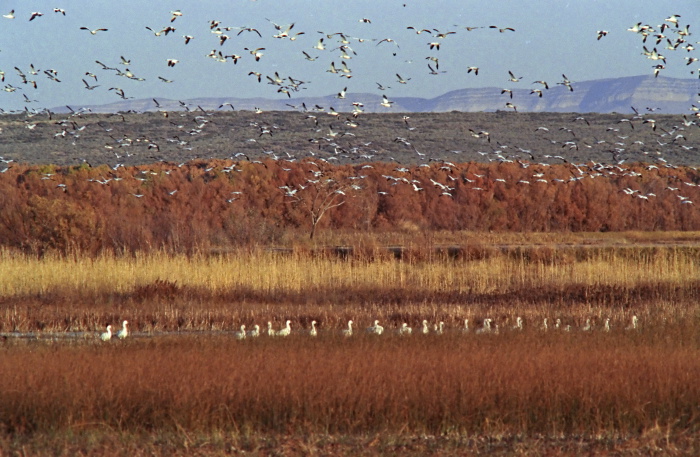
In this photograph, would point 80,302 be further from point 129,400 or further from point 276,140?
point 276,140

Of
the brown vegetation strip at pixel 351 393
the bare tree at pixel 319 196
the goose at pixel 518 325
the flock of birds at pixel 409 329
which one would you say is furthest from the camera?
the bare tree at pixel 319 196

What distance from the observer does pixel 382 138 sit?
286 feet

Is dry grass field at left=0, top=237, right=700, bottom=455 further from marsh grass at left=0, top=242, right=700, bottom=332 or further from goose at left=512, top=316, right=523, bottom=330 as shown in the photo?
goose at left=512, top=316, right=523, bottom=330

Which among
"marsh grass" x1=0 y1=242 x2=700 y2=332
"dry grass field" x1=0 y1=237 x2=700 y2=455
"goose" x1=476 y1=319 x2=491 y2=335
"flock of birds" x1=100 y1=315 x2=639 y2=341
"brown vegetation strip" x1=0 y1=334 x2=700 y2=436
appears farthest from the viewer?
"marsh grass" x1=0 y1=242 x2=700 y2=332

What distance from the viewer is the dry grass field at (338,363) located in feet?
36.9

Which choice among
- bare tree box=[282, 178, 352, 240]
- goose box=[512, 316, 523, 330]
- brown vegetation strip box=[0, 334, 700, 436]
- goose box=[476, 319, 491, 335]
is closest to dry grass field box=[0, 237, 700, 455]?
brown vegetation strip box=[0, 334, 700, 436]

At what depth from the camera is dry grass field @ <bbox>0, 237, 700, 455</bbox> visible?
11.2 metres

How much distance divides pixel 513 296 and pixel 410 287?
9.28ft

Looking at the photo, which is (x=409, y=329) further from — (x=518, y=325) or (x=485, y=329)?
(x=518, y=325)

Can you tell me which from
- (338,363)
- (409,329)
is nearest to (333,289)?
(409,329)

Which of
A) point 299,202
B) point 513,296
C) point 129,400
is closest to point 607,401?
point 129,400

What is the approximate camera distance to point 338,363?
1390 cm

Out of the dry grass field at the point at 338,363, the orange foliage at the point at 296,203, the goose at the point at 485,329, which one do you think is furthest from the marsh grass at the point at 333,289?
the orange foliage at the point at 296,203

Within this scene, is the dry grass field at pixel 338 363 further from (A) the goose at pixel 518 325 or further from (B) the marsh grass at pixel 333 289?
(A) the goose at pixel 518 325
